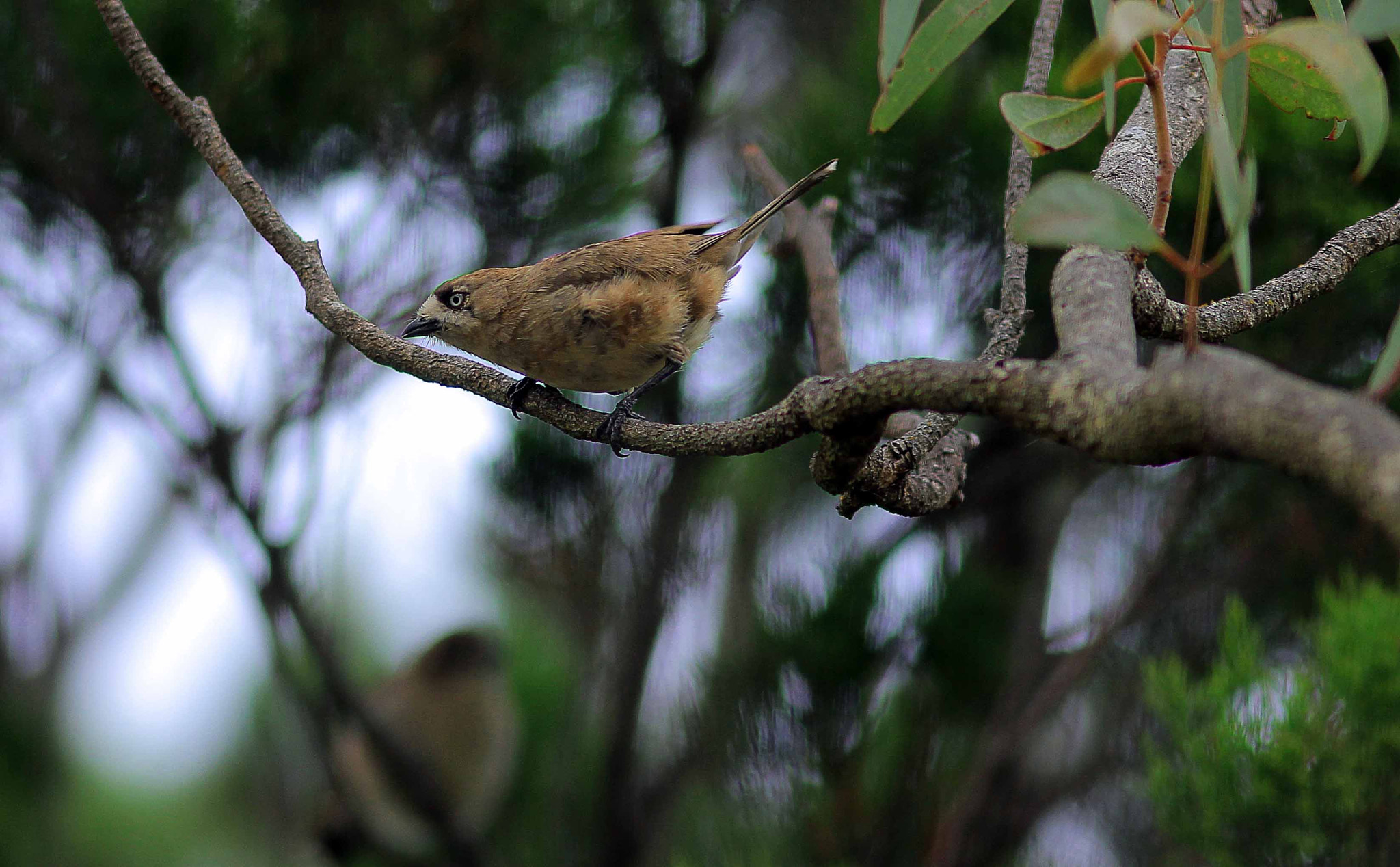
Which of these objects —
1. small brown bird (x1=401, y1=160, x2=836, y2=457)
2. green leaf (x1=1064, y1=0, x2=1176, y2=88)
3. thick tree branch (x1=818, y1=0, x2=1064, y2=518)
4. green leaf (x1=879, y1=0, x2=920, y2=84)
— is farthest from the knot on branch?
small brown bird (x1=401, y1=160, x2=836, y2=457)

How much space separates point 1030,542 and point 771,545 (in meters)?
0.75

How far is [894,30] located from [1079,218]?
27cm

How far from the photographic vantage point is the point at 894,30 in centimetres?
84

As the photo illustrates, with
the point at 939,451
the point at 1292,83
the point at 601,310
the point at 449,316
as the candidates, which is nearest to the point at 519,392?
the point at 601,310

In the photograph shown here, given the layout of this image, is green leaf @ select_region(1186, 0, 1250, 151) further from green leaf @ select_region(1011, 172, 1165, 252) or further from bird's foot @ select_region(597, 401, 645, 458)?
bird's foot @ select_region(597, 401, 645, 458)

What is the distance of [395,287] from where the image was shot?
2.83 m

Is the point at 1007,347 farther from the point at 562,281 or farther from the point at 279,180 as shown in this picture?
the point at 279,180

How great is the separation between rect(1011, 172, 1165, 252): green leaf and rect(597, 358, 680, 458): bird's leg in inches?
26.5

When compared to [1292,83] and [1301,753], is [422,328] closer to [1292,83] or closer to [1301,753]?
[1292,83]

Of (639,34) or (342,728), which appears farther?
(342,728)

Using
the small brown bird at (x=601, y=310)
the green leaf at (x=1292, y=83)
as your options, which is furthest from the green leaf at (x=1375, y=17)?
the small brown bird at (x=601, y=310)

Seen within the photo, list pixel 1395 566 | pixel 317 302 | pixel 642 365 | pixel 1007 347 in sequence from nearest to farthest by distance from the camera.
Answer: pixel 1007 347 < pixel 317 302 < pixel 642 365 < pixel 1395 566

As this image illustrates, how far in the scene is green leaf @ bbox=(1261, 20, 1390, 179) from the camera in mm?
634


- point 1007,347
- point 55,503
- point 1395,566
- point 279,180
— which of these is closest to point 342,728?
point 55,503
